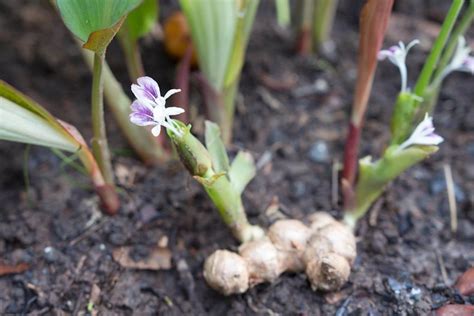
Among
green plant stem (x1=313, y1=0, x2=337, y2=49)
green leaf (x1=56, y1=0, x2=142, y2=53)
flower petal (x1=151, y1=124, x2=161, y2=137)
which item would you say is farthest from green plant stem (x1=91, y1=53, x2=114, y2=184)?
green plant stem (x1=313, y1=0, x2=337, y2=49)

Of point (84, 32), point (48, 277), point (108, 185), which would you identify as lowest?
point (48, 277)

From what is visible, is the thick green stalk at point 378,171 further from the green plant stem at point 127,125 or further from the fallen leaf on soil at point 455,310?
the green plant stem at point 127,125

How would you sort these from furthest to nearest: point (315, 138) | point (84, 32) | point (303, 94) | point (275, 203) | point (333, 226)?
point (303, 94), point (315, 138), point (275, 203), point (333, 226), point (84, 32)

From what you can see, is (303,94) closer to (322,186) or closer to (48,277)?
(322,186)

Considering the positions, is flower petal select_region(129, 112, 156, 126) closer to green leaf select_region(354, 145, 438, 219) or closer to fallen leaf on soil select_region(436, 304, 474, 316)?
green leaf select_region(354, 145, 438, 219)

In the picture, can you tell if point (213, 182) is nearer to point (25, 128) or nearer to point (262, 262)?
point (262, 262)

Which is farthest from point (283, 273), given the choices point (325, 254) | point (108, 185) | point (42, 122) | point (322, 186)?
point (42, 122)

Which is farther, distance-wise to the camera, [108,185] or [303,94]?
[303,94]

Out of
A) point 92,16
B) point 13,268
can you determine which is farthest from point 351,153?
point 13,268
